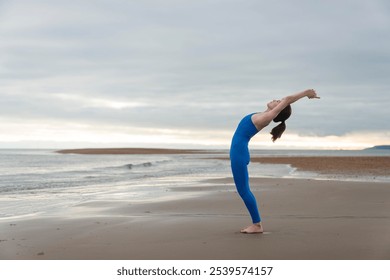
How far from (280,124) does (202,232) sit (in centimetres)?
198

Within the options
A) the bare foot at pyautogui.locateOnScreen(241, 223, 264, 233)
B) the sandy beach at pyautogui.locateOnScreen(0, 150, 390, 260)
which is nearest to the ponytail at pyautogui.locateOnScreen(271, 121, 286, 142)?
the bare foot at pyautogui.locateOnScreen(241, 223, 264, 233)

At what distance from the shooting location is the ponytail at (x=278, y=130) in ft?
21.8

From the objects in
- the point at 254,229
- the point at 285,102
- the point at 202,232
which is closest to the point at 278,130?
the point at 285,102

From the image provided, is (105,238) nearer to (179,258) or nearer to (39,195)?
(179,258)

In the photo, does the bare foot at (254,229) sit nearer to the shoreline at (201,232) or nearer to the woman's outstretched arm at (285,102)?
the shoreline at (201,232)

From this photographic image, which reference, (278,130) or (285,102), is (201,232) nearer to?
(278,130)

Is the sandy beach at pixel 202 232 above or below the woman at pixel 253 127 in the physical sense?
below

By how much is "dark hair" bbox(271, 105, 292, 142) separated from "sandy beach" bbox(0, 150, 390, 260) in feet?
4.70

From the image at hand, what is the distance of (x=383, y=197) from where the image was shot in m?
12.1

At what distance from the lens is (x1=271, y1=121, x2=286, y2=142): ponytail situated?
663cm

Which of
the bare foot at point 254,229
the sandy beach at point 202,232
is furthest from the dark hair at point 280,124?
the sandy beach at point 202,232

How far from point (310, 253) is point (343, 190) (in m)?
9.06

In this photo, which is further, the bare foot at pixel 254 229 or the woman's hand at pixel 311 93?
the bare foot at pixel 254 229
